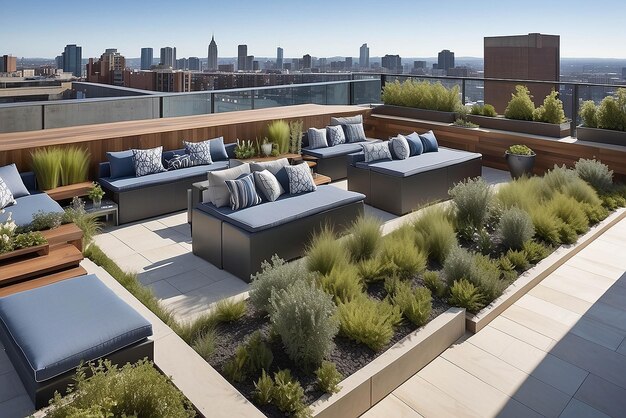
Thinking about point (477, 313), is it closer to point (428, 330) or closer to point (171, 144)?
point (428, 330)

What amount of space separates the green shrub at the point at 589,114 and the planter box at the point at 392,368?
6.05 metres

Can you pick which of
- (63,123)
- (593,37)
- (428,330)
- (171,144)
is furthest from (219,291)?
(593,37)

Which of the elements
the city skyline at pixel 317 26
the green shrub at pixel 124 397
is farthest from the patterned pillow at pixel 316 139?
the city skyline at pixel 317 26

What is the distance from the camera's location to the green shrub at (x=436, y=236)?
4.54 m

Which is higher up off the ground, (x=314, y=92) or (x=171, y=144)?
(x=314, y=92)

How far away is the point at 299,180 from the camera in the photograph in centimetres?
562

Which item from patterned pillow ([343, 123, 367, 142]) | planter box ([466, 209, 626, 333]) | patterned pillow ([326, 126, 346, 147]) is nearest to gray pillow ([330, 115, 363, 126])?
patterned pillow ([343, 123, 367, 142])

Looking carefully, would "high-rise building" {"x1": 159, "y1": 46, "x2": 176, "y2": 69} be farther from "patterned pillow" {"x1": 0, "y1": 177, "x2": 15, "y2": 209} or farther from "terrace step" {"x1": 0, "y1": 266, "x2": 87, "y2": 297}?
"terrace step" {"x1": 0, "y1": 266, "x2": 87, "y2": 297}

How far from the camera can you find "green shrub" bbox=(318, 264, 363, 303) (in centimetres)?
364

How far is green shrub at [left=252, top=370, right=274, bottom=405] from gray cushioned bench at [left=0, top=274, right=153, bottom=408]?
26.6 inches

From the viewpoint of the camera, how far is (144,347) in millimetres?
2791

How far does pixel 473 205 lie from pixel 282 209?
2.06 m

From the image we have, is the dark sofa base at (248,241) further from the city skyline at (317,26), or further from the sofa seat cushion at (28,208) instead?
the city skyline at (317,26)

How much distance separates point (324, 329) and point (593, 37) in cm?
2575
